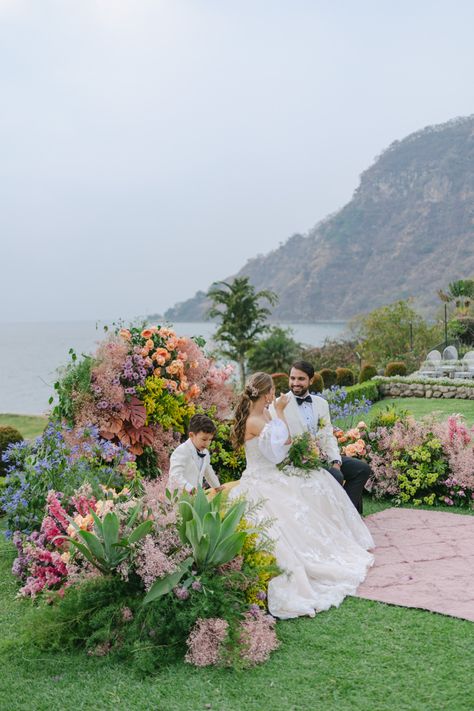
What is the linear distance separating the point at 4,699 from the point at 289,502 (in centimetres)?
237

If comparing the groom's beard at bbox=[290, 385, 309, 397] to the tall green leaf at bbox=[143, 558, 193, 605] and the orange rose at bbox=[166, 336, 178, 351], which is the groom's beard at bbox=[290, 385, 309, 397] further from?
the tall green leaf at bbox=[143, 558, 193, 605]

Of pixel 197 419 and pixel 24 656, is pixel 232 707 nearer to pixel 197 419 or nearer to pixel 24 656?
pixel 24 656

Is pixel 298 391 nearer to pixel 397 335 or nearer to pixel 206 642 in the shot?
pixel 206 642

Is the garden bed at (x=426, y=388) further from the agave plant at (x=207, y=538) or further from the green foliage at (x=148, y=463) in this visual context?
the agave plant at (x=207, y=538)

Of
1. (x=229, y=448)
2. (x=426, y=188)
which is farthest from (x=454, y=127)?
(x=229, y=448)

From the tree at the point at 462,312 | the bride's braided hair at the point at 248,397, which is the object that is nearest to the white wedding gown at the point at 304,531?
the bride's braided hair at the point at 248,397

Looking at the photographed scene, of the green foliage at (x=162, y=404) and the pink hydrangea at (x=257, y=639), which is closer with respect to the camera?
the pink hydrangea at (x=257, y=639)

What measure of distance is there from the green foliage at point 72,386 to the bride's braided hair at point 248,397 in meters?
1.79

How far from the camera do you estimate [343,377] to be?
21766mm

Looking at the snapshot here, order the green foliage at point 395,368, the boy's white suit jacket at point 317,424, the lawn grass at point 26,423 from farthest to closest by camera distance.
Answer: the green foliage at point 395,368, the lawn grass at point 26,423, the boy's white suit jacket at point 317,424

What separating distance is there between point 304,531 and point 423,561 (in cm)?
100

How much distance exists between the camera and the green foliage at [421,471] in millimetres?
7125

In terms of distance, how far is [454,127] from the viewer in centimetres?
9175

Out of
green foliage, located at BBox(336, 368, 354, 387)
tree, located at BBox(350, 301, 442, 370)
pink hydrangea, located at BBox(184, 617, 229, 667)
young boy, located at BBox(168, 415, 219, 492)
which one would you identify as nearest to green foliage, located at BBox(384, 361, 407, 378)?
green foliage, located at BBox(336, 368, 354, 387)
